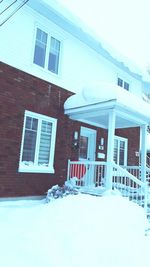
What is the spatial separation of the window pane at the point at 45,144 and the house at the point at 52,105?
0.10 ft

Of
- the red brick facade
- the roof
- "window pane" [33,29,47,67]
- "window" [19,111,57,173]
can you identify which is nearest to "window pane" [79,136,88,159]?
the red brick facade

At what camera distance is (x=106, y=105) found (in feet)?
26.0

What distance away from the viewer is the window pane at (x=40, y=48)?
8.62m

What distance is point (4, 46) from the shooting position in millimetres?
7535

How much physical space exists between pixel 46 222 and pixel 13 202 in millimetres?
2123

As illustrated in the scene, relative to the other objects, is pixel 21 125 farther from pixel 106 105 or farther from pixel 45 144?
pixel 106 105

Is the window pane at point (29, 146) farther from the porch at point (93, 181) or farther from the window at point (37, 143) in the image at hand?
the porch at point (93, 181)

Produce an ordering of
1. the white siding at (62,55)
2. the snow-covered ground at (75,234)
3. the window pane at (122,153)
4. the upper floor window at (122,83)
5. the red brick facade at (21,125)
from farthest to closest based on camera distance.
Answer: the upper floor window at (122,83)
the window pane at (122,153)
the white siding at (62,55)
the red brick facade at (21,125)
the snow-covered ground at (75,234)

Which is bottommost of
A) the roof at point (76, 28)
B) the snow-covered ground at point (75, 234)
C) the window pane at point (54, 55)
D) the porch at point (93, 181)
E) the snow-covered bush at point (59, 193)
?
the snow-covered ground at point (75, 234)

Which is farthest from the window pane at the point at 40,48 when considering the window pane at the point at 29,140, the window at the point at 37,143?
the window pane at the point at 29,140

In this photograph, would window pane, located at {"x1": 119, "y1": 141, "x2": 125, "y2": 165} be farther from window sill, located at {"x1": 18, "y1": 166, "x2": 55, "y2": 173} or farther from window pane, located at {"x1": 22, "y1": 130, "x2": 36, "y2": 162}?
window pane, located at {"x1": 22, "y1": 130, "x2": 36, "y2": 162}

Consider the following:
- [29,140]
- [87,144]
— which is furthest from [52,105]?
[87,144]

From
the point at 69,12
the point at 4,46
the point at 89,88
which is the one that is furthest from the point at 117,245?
the point at 69,12

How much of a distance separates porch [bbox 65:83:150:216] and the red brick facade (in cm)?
42
